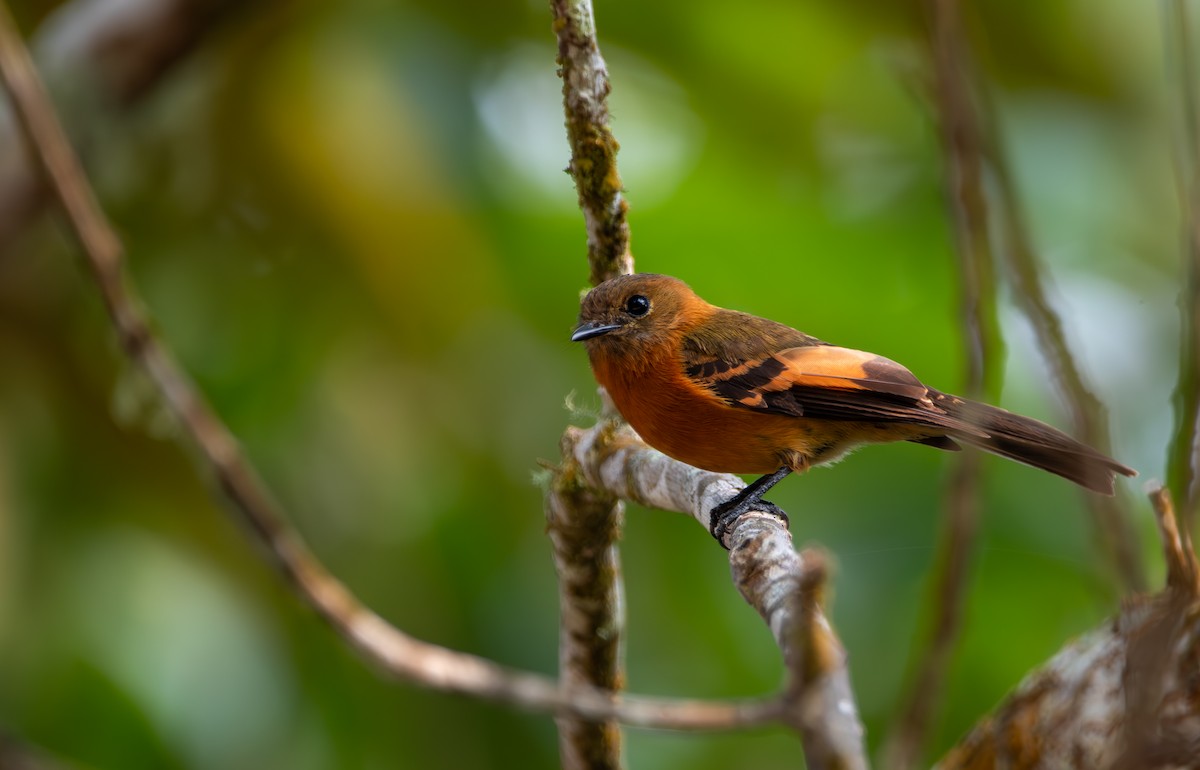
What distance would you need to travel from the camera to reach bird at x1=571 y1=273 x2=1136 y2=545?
3160mm

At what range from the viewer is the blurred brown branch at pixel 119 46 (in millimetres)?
4855

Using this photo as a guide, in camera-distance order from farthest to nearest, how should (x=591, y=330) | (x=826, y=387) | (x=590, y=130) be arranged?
(x=591, y=330)
(x=826, y=387)
(x=590, y=130)

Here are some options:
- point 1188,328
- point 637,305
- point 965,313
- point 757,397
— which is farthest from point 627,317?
point 1188,328

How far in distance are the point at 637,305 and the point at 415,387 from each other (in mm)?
1962

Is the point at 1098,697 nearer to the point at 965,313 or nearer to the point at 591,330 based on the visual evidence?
the point at 965,313

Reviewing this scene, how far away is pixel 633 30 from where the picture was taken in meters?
5.82

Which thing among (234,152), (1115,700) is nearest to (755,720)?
(1115,700)

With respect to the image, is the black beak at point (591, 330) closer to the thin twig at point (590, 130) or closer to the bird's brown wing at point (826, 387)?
the bird's brown wing at point (826, 387)

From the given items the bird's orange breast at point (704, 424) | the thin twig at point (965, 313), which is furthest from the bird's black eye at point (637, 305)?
the thin twig at point (965, 313)

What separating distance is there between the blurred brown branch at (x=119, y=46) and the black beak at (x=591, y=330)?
2.39m

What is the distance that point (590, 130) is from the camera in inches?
113

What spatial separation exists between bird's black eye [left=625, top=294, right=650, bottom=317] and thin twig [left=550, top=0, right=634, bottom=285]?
45 centimetres

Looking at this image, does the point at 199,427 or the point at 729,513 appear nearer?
the point at 199,427

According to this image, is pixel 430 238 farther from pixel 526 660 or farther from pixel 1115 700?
pixel 1115 700
